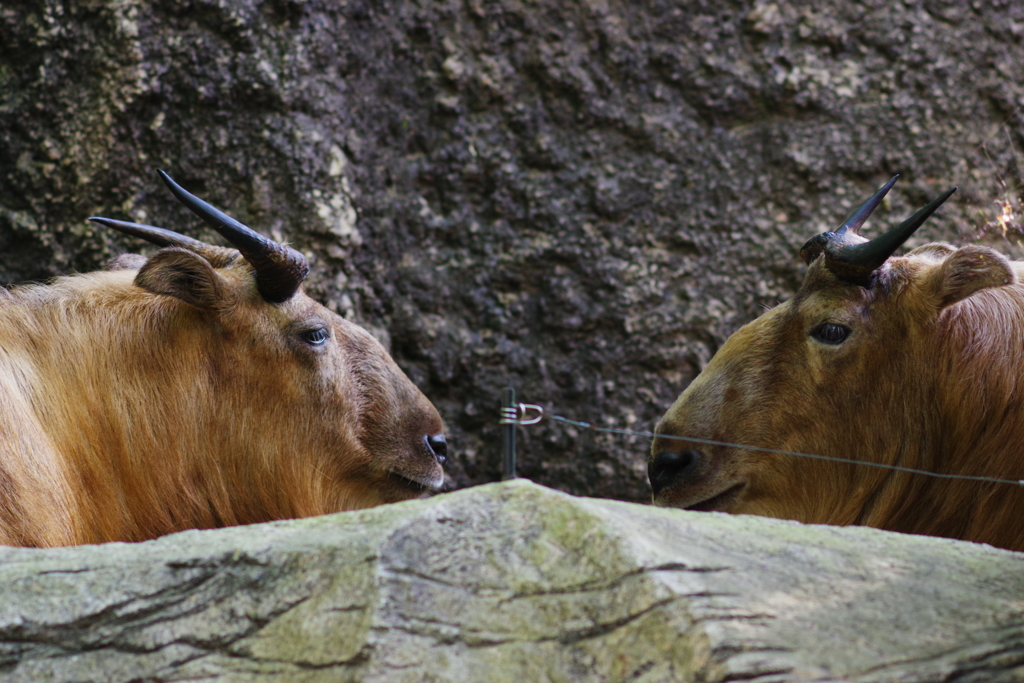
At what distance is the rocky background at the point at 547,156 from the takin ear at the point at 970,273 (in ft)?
4.75

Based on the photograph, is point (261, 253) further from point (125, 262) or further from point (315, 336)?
point (125, 262)

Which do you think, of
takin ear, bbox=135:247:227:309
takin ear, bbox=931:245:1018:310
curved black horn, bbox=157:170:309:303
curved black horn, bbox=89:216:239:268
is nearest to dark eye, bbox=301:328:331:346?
curved black horn, bbox=157:170:309:303

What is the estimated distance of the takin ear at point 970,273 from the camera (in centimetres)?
300

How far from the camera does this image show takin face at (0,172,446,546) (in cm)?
320

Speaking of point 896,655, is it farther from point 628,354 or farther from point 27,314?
point 628,354

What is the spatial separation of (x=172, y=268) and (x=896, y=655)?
2.59 meters

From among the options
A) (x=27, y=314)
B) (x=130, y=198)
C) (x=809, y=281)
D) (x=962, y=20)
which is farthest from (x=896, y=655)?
(x=962, y=20)

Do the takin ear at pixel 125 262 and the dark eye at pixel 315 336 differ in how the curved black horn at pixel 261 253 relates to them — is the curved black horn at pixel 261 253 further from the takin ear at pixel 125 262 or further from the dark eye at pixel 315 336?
the takin ear at pixel 125 262

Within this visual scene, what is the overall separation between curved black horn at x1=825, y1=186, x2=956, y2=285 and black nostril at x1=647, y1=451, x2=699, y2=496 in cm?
80

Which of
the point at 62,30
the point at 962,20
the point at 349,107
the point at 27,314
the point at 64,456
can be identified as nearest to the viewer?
the point at 64,456

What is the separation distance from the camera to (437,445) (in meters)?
3.64

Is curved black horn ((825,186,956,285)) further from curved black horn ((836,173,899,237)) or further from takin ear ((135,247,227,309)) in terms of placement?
takin ear ((135,247,227,309))

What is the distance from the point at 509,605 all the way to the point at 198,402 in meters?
2.10

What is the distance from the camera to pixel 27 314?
331cm
